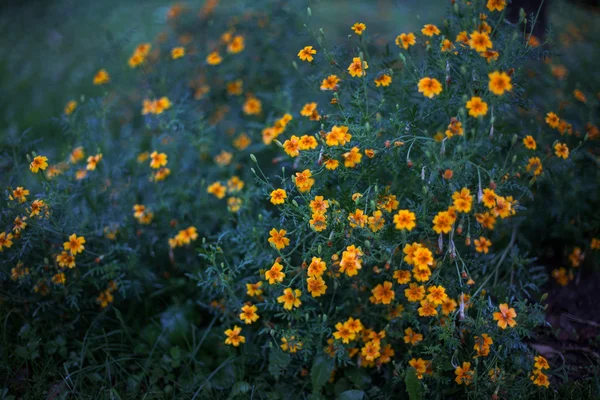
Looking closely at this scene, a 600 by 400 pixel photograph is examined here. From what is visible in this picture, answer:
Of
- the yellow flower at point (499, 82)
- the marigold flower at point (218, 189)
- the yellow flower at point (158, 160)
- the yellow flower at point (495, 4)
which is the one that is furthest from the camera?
the marigold flower at point (218, 189)

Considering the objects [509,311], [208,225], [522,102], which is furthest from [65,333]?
[522,102]

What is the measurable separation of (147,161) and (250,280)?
1.24 metres

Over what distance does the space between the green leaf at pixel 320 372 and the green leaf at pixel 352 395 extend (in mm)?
94

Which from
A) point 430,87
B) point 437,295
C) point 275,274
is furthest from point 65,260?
point 430,87

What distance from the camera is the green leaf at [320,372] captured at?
2.17 m

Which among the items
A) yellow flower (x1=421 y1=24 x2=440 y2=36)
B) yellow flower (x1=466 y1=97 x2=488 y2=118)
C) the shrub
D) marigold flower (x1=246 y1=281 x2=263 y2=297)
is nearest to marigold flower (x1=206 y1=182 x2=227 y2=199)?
the shrub

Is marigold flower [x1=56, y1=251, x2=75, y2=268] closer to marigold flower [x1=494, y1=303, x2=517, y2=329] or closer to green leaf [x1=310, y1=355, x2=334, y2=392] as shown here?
green leaf [x1=310, y1=355, x2=334, y2=392]

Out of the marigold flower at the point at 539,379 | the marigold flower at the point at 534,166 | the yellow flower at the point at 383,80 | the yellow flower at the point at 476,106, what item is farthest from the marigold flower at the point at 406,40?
the marigold flower at the point at 539,379

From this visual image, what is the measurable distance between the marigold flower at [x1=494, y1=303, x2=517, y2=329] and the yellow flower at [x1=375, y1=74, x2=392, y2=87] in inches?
40.8

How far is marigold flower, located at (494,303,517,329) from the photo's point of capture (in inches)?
74.2

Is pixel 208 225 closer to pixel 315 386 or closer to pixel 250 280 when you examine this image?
pixel 250 280

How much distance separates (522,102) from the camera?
2.11 meters

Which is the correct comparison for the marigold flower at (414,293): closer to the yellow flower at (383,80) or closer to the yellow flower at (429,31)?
the yellow flower at (383,80)

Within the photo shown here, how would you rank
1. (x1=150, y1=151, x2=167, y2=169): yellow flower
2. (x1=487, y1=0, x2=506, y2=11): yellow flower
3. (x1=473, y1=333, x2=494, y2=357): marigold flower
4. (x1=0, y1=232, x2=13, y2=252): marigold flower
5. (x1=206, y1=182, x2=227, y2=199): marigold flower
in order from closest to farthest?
1. (x1=473, y1=333, x2=494, y2=357): marigold flower
2. (x1=487, y1=0, x2=506, y2=11): yellow flower
3. (x1=0, y1=232, x2=13, y2=252): marigold flower
4. (x1=150, y1=151, x2=167, y2=169): yellow flower
5. (x1=206, y1=182, x2=227, y2=199): marigold flower
